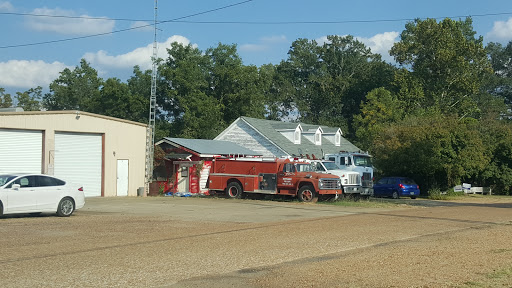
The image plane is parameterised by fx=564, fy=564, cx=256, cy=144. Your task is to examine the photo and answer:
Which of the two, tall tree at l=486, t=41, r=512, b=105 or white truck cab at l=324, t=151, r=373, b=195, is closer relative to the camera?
white truck cab at l=324, t=151, r=373, b=195

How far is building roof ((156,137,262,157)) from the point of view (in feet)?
124

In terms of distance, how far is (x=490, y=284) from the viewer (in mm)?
8750

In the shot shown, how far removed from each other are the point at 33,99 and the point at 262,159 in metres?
59.1

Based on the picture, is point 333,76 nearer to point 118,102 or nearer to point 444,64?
point 444,64

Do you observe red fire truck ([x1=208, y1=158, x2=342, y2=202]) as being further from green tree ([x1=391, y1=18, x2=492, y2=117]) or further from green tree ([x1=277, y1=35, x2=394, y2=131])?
green tree ([x1=277, y1=35, x2=394, y2=131])

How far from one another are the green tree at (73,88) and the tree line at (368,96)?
14 centimetres

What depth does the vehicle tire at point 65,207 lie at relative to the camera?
20395mm

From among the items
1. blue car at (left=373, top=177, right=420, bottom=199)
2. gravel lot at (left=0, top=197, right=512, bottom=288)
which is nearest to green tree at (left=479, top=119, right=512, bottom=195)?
blue car at (left=373, top=177, right=420, bottom=199)

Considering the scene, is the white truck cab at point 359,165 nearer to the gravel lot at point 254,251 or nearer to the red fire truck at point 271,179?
the red fire truck at point 271,179

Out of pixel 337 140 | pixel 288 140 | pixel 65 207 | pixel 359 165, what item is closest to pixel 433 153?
pixel 359 165

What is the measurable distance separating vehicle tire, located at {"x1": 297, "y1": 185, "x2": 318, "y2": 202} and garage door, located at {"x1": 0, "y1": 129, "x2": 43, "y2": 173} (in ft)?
46.2

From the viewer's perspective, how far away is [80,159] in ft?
107

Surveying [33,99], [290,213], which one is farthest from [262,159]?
[33,99]

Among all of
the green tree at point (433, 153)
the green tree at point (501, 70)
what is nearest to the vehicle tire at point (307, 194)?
the green tree at point (433, 153)
